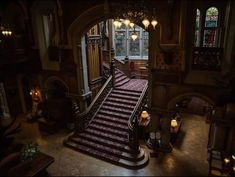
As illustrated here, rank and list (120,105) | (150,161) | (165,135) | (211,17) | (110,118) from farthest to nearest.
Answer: (211,17) < (120,105) < (110,118) < (165,135) < (150,161)

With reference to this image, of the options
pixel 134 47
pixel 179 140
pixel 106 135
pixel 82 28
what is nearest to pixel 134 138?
pixel 106 135

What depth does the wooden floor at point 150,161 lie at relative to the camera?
7.76 meters

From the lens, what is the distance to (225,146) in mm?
7715

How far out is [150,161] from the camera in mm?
8344

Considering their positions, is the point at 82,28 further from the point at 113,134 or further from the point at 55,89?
the point at 113,134

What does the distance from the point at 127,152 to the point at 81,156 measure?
207 centimetres

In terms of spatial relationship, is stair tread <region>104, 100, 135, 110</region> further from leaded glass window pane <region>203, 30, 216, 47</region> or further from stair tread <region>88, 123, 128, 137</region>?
leaded glass window pane <region>203, 30, 216, 47</region>

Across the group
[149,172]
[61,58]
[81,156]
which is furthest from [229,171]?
[61,58]

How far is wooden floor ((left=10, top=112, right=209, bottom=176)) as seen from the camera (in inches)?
306

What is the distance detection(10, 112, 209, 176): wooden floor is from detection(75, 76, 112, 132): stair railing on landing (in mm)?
1297

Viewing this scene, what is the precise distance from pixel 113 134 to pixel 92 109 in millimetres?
1811

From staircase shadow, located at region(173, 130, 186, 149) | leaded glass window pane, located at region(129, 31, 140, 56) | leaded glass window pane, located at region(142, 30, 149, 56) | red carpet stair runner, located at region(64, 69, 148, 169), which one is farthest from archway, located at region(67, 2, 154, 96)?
leaded glass window pane, located at region(142, 30, 149, 56)

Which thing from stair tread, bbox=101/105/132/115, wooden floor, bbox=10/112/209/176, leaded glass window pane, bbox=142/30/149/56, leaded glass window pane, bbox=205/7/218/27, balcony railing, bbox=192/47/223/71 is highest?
leaded glass window pane, bbox=205/7/218/27

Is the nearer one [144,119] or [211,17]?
[144,119]
